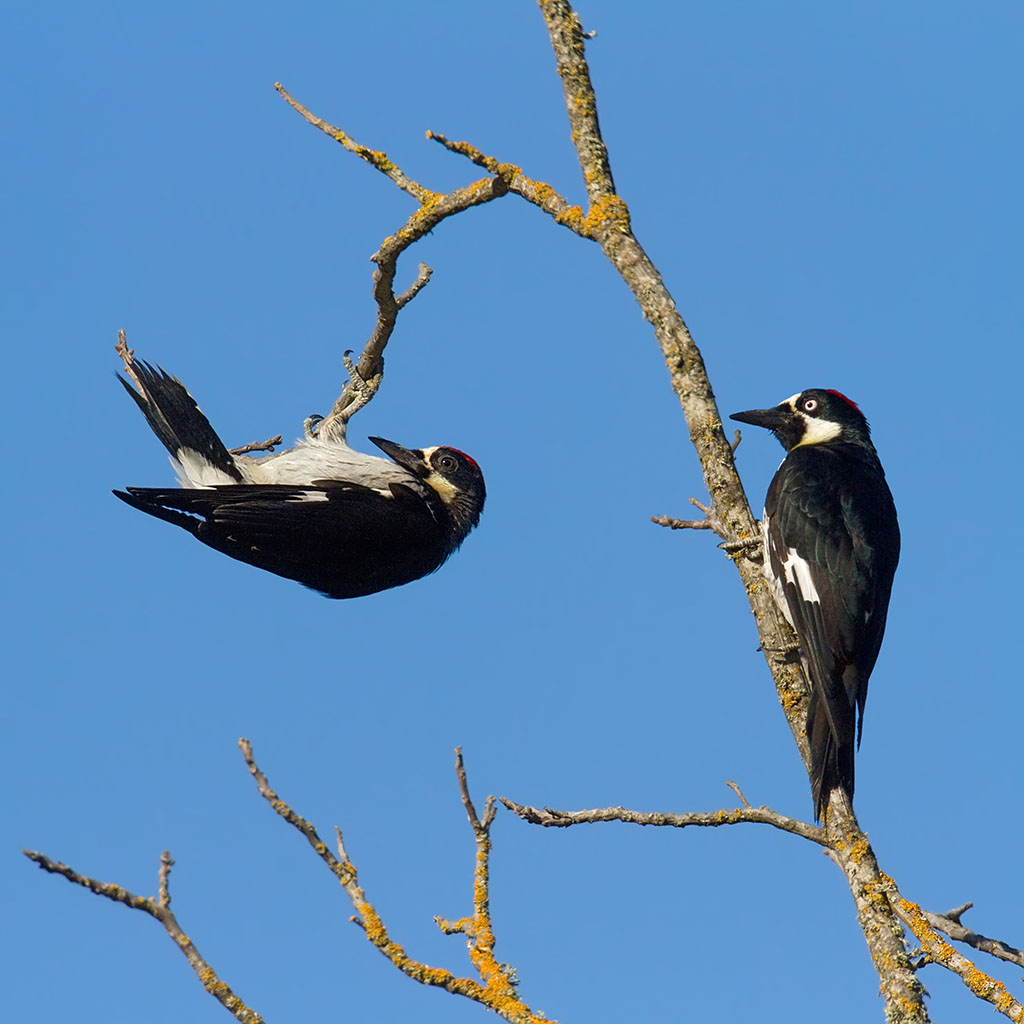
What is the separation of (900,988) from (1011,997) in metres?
0.23

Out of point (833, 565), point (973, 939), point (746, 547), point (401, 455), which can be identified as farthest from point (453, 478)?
point (973, 939)

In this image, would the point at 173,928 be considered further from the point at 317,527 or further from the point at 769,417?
the point at 769,417

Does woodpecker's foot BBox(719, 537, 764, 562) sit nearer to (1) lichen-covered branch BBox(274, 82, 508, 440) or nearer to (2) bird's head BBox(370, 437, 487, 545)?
(1) lichen-covered branch BBox(274, 82, 508, 440)

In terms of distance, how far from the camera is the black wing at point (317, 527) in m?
4.69

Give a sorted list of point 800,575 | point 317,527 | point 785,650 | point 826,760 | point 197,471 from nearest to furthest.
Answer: point 826,760, point 785,650, point 800,575, point 317,527, point 197,471

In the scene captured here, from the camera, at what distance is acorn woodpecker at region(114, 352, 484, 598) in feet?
15.5

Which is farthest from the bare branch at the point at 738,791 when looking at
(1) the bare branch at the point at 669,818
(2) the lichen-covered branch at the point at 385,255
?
(2) the lichen-covered branch at the point at 385,255

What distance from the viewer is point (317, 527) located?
191 inches

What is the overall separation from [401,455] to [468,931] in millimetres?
3303

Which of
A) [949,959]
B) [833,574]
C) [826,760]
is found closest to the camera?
[949,959]

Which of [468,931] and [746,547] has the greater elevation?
[746,547]

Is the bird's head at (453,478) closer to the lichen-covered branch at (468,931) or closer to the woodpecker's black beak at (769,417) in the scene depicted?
the woodpecker's black beak at (769,417)

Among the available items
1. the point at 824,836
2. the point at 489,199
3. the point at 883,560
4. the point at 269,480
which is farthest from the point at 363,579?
the point at 824,836

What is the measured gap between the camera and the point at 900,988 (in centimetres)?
276
